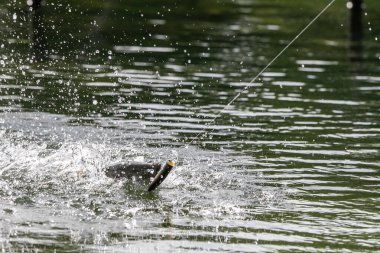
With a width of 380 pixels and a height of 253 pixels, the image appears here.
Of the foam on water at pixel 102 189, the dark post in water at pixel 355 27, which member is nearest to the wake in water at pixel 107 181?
the foam on water at pixel 102 189

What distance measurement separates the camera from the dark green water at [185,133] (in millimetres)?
13273

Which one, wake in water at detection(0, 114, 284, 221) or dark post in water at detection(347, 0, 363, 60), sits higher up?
dark post in water at detection(347, 0, 363, 60)

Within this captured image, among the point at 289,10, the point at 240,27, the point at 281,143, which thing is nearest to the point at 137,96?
the point at 281,143

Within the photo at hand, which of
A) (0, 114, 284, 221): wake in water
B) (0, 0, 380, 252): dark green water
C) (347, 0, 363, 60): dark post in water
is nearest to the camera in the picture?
(0, 0, 380, 252): dark green water

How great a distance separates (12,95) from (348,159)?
7.38 m

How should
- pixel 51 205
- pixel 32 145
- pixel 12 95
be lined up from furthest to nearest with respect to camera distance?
1. pixel 12 95
2. pixel 32 145
3. pixel 51 205

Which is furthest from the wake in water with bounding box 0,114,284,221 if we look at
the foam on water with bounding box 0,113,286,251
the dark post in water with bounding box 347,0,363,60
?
the dark post in water with bounding box 347,0,363,60

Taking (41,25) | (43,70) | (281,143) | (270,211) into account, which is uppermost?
(41,25)

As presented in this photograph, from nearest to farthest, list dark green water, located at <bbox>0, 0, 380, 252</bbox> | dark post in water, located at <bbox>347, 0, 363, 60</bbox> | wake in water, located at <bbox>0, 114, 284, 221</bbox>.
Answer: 1. dark green water, located at <bbox>0, 0, 380, 252</bbox>
2. wake in water, located at <bbox>0, 114, 284, 221</bbox>
3. dark post in water, located at <bbox>347, 0, 363, 60</bbox>

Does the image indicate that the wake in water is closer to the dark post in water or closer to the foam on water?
the foam on water

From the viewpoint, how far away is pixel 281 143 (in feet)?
61.1

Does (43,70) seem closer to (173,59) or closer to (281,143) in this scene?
(173,59)

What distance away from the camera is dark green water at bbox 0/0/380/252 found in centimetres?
1327

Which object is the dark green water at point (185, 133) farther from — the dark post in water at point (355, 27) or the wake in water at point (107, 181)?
the dark post in water at point (355, 27)
